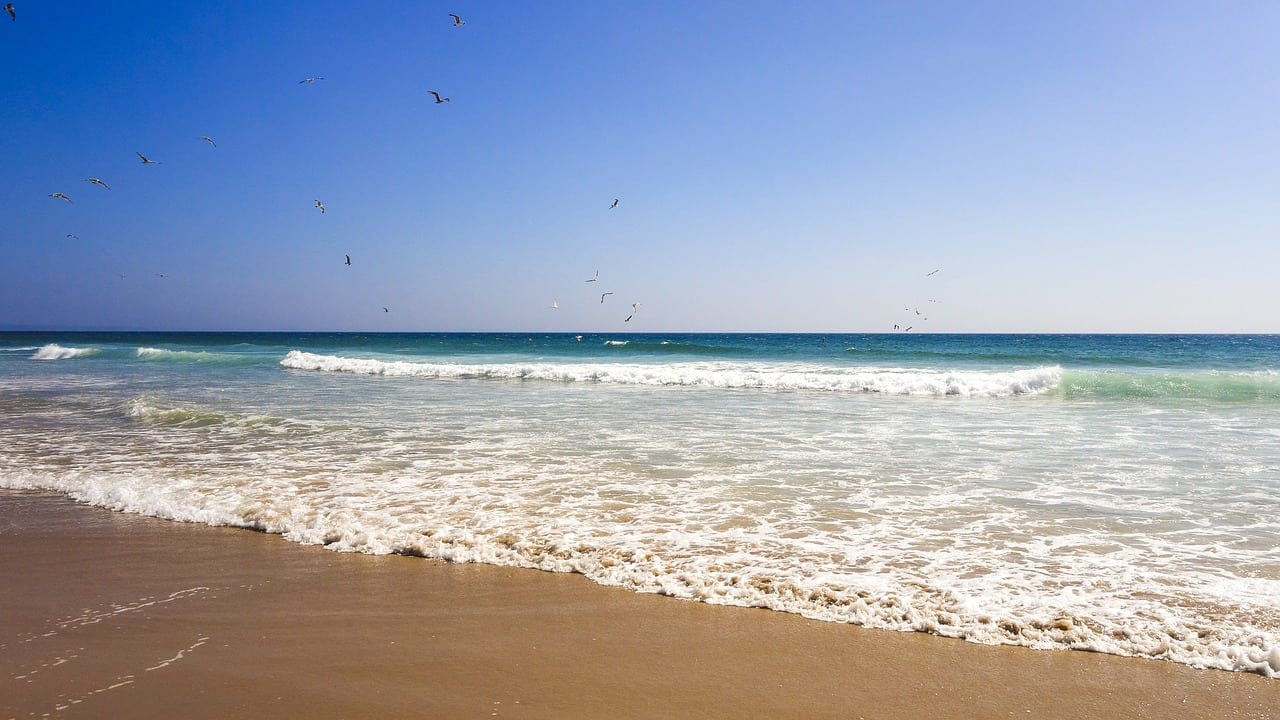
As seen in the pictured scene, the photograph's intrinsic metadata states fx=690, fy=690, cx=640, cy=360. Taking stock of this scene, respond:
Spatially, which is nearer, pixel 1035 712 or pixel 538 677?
pixel 1035 712

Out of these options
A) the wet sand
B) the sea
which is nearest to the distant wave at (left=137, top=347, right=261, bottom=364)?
the sea

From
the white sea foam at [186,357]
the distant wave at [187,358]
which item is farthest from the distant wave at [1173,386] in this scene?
the white sea foam at [186,357]

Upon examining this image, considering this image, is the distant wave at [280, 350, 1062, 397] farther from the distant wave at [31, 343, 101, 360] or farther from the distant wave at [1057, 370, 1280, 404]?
the distant wave at [31, 343, 101, 360]

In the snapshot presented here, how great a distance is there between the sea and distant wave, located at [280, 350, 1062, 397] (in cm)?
491

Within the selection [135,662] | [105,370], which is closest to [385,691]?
[135,662]

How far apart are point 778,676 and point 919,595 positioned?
153 cm

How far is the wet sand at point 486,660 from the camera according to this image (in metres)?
3.37

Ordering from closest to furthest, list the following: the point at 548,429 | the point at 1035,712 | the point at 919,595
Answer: the point at 1035,712 → the point at 919,595 → the point at 548,429

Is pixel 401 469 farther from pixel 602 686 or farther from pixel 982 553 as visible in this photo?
pixel 982 553

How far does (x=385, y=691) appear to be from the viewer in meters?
3.51

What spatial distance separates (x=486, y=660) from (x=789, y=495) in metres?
4.45

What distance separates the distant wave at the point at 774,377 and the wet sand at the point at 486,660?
1899cm

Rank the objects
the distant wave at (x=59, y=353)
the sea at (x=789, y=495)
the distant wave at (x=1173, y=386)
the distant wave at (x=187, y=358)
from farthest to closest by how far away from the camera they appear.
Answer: the distant wave at (x=59, y=353), the distant wave at (x=187, y=358), the distant wave at (x=1173, y=386), the sea at (x=789, y=495)

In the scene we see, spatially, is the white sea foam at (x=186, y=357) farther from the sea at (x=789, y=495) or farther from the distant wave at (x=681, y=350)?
the distant wave at (x=681, y=350)
